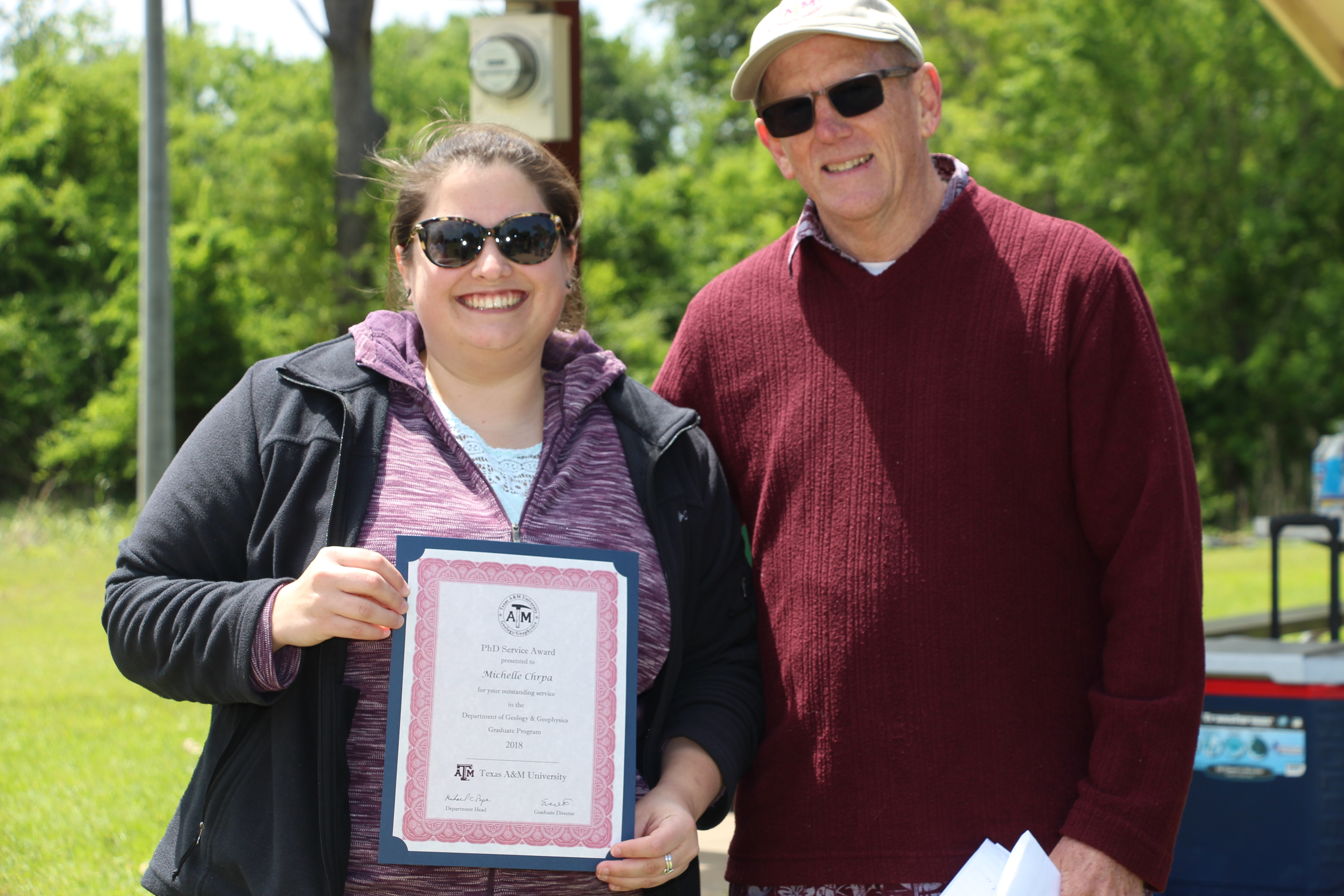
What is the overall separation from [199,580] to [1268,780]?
2.78 meters

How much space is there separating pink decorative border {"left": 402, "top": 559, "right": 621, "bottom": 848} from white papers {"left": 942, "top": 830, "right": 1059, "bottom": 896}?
0.60m

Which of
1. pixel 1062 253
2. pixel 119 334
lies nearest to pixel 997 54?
pixel 119 334

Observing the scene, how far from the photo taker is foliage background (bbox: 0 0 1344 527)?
19.3 m

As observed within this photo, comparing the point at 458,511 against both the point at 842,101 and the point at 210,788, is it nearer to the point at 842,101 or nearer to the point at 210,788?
the point at 210,788

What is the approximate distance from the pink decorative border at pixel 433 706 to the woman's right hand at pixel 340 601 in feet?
0.25

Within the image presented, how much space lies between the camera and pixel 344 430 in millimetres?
2133

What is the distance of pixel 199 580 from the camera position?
2043mm

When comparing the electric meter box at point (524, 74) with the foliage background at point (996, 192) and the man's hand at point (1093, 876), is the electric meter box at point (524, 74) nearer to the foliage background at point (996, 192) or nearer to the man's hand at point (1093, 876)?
the man's hand at point (1093, 876)

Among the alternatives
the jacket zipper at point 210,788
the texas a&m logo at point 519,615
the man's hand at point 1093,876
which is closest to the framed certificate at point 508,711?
the texas a&m logo at point 519,615

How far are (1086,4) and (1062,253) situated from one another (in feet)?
73.2

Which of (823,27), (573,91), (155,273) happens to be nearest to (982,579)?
(823,27)

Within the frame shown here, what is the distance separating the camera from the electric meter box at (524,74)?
496 centimetres

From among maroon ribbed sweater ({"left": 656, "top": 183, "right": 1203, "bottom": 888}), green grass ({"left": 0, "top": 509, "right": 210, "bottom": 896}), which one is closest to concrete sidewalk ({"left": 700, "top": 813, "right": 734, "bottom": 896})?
green grass ({"left": 0, "top": 509, "right": 210, "bottom": 896})

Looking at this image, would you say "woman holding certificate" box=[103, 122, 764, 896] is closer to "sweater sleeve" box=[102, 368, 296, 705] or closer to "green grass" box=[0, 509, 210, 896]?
"sweater sleeve" box=[102, 368, 296, 705]
